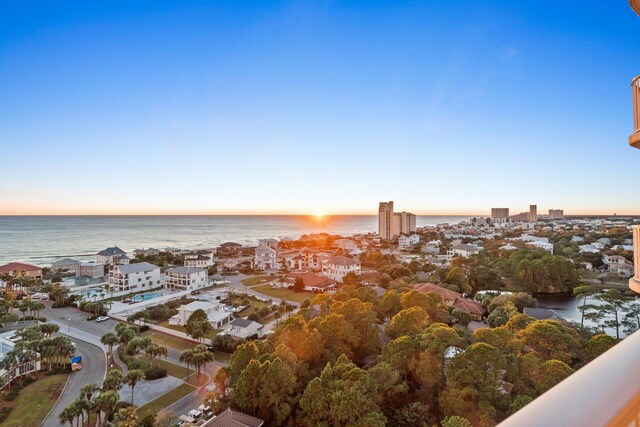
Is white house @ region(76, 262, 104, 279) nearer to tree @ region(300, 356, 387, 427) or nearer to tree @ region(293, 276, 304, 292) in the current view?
tree @ region(293, 276, 304, 292)

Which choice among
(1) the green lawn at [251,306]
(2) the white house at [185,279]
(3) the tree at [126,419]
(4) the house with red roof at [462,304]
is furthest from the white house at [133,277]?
(4) the house with red roof at [462,304]

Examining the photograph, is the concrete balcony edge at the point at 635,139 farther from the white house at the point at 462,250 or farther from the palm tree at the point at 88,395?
the white house at the point at 462,250

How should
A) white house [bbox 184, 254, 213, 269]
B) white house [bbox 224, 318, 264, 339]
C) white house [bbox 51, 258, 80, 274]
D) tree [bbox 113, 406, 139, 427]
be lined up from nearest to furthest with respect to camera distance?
tree [bbox 113, 406, 139, 427] → white house [bbox 224, 318, 264, 339] → white house [bbox 51, 258, 80, 274] → white house [bbox 184, 254, 213, 269]

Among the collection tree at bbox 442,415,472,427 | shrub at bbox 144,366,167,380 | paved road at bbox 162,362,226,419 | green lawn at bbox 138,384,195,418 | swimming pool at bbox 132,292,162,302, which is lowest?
swimming pool at bbox 132,292,162,302

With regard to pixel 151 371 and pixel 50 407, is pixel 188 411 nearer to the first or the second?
pixel 151 371

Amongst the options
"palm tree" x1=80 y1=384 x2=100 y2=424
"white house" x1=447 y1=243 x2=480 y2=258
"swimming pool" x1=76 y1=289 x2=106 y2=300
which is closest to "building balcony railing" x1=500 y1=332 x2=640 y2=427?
"palm tree" x1=80 y1=384 x2=100 y2=424

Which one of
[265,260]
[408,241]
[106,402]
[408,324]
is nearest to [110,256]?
[265,260]

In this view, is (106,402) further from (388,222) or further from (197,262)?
(388,222)
